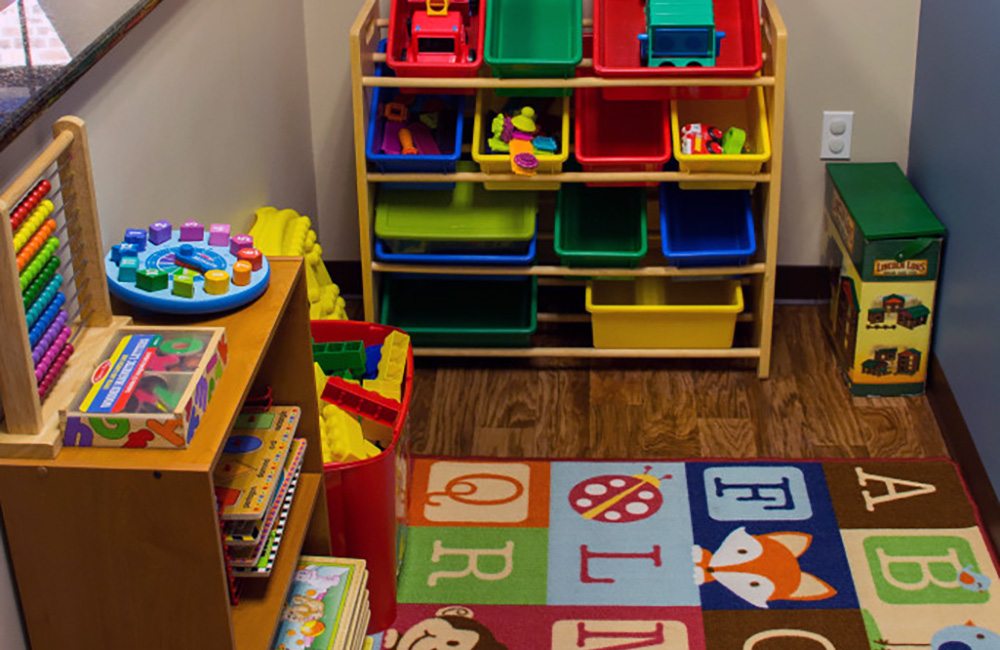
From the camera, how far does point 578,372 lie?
10.0 ft

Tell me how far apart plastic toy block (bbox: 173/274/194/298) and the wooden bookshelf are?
10cm

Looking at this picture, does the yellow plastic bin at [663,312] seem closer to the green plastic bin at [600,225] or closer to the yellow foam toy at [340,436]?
the green plastic bin at [600,225]

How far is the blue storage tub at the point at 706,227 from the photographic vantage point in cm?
286

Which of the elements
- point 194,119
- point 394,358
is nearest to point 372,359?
point 394,358

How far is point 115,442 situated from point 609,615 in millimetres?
1165

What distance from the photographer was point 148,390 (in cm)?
139

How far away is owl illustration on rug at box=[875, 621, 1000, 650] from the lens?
2174mm

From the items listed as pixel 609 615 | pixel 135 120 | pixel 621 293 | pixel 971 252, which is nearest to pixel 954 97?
pixel 971 252

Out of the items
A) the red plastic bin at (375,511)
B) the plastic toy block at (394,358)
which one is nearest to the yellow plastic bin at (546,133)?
the plastic toy block at (394,358)

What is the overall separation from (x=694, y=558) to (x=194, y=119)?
47.1 inches

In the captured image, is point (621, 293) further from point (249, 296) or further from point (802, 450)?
point (249, 296)

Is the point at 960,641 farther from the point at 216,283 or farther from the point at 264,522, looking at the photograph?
the point at 216,283

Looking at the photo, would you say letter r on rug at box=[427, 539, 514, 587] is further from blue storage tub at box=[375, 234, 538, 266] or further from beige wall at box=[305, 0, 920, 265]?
beige wall at box=[305, 0, 920, 265]

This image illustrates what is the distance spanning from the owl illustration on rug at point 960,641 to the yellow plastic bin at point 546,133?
1.20 meters
